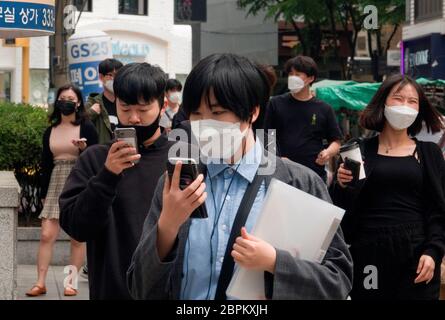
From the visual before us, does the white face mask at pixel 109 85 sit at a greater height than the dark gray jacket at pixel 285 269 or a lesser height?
greater

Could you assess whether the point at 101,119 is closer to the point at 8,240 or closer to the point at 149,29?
the point at 8,240

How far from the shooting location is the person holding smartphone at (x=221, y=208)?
3027 mm

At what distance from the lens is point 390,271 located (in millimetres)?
5613

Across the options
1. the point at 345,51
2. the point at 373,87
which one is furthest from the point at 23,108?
the point at 345,51

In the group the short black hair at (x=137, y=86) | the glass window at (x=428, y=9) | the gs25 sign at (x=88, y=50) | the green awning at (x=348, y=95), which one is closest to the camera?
the short black hair at (x=137, y=86)

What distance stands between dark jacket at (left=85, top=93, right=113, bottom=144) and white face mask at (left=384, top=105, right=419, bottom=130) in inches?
135

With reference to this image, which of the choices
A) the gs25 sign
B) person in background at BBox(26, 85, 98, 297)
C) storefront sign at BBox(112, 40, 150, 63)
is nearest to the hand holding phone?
person in background at BBox(26, 85, 98, 297)

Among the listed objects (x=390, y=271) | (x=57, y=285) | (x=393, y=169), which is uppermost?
(x=393, y=169)

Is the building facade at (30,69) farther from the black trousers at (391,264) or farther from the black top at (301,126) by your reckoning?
the black trousers at (391,264)

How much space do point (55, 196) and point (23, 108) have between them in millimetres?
3452

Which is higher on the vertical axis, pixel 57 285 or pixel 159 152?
pixel 159 152

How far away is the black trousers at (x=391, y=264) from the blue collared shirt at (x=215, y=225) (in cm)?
247

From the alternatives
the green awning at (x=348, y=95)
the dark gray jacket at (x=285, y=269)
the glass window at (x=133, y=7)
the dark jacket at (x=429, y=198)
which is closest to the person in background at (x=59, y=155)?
the dark jacket at (x=429, y=198)

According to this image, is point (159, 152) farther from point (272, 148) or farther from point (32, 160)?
point (32, 160)
